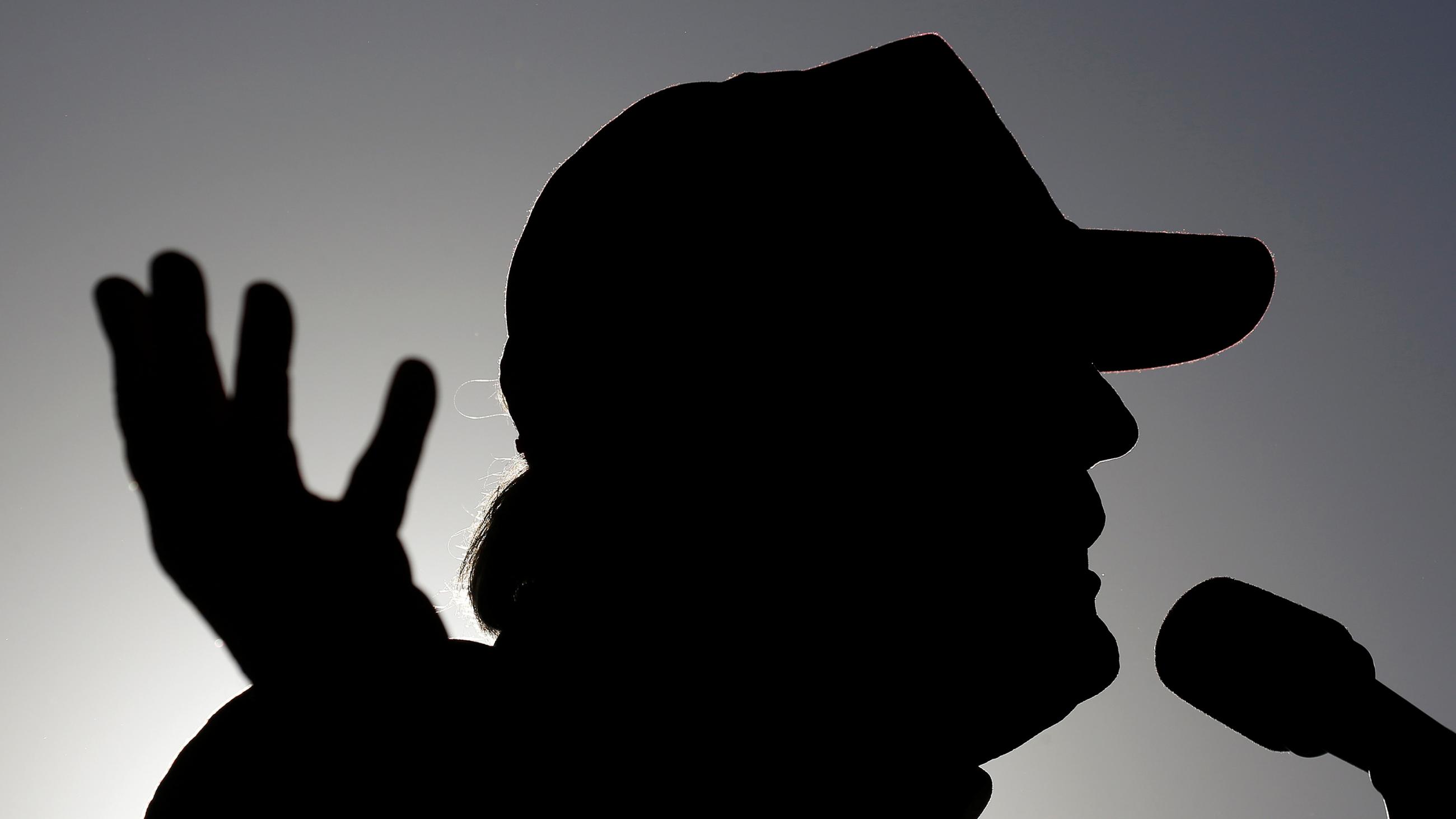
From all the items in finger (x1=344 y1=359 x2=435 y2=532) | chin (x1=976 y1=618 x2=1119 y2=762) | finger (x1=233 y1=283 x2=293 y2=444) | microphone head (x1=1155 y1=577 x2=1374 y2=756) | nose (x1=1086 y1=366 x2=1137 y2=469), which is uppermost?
finger (x1=233 y1=283 x2=293 y2=444)

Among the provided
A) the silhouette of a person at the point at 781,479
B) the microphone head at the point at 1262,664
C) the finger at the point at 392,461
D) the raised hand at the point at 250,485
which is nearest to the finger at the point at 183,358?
the raised hand at the point at 250,485

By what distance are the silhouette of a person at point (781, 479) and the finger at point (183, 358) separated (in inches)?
11.9

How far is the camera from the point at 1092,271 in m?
1.55

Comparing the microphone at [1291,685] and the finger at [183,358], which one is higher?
the finger at [183,358]

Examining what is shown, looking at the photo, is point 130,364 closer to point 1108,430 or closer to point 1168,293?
point 1108,430

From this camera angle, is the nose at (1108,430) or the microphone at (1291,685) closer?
the microphone at (1291,685)

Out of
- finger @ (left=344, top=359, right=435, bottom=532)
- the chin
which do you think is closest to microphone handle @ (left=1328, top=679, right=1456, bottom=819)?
the chin

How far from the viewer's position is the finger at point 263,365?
0.76 meters

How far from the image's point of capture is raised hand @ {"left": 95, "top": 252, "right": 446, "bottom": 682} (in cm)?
75

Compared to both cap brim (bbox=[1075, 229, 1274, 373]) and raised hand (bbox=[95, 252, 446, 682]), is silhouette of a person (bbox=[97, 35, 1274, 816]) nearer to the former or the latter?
cap brim (bbox=[1075, 229, 1274, 373])

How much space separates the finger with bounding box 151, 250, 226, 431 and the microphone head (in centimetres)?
139

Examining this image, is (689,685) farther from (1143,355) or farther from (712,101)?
(1143,355)

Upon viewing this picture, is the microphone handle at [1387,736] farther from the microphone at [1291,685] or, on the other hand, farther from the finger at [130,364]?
the finger at [130,364]

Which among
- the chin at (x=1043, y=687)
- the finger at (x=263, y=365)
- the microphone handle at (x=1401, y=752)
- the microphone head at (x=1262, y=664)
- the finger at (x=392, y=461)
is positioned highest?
the finger at (x=263, y=365)
